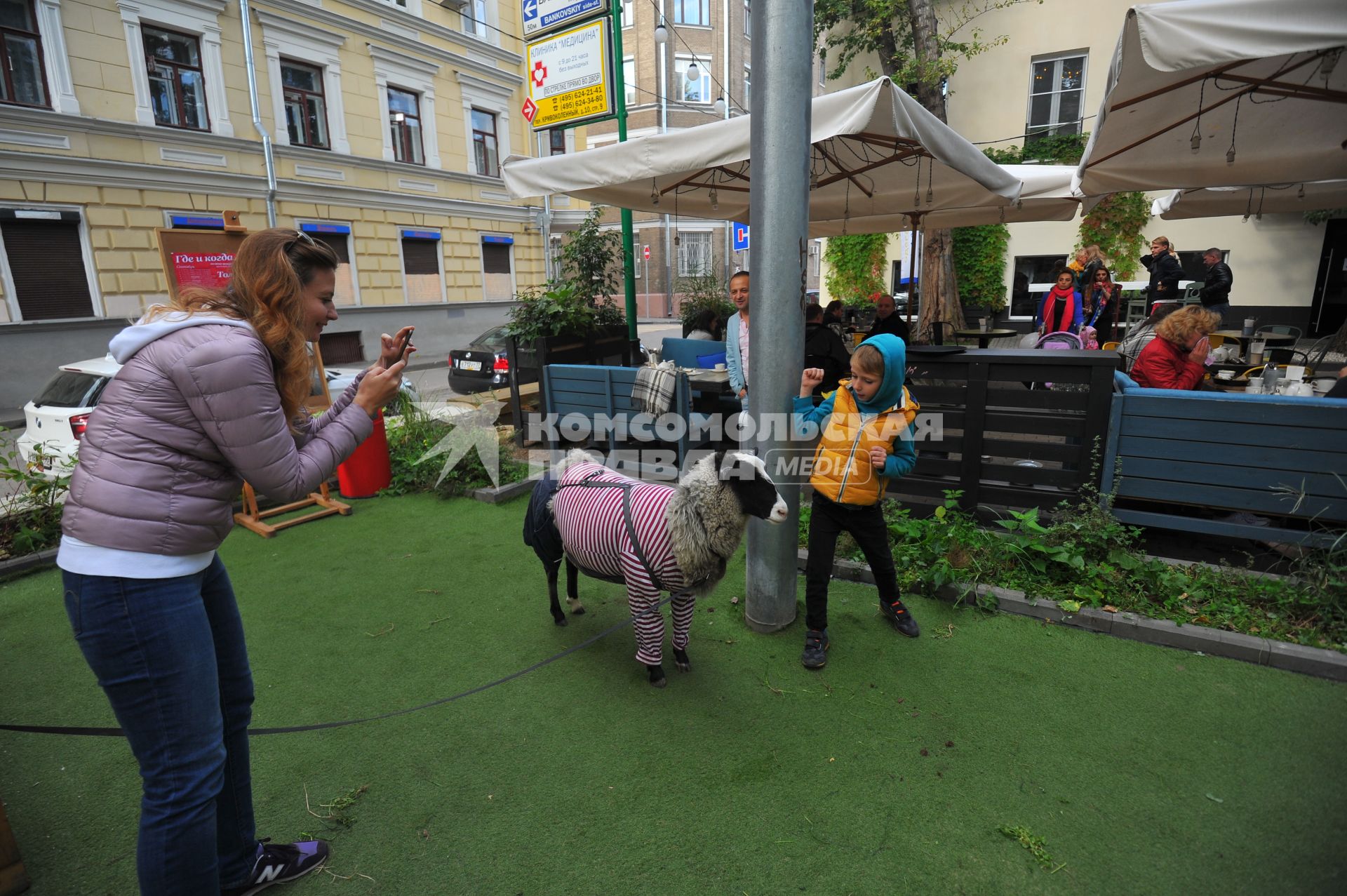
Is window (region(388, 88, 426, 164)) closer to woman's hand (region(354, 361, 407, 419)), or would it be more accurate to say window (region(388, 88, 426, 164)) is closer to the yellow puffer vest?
the yellow puffer vest

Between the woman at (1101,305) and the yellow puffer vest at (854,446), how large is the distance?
314 inches

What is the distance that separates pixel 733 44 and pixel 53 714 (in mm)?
37087

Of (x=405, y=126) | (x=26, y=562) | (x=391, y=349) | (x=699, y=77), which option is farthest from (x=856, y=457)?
(x=699, y=77)

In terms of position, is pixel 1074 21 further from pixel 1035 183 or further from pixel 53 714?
pixel 53 714

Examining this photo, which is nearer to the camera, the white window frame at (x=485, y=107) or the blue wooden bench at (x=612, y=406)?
the blue wooden bench at (x=612, y=406)

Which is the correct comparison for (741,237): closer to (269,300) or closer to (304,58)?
(269,300)

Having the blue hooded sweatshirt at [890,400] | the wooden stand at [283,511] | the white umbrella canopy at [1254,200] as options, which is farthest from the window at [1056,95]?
the wooden stand at [283,511]

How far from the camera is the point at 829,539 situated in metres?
3.31

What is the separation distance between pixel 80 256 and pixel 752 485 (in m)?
15.6

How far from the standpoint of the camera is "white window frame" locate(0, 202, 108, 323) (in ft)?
37.3

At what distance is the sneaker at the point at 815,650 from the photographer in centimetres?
325

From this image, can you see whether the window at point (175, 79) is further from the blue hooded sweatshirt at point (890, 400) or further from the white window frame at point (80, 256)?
the blue hooded sweatshirt at point (890, 400)

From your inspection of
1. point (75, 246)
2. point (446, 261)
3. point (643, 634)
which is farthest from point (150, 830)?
point (446, 261)

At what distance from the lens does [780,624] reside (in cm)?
361
